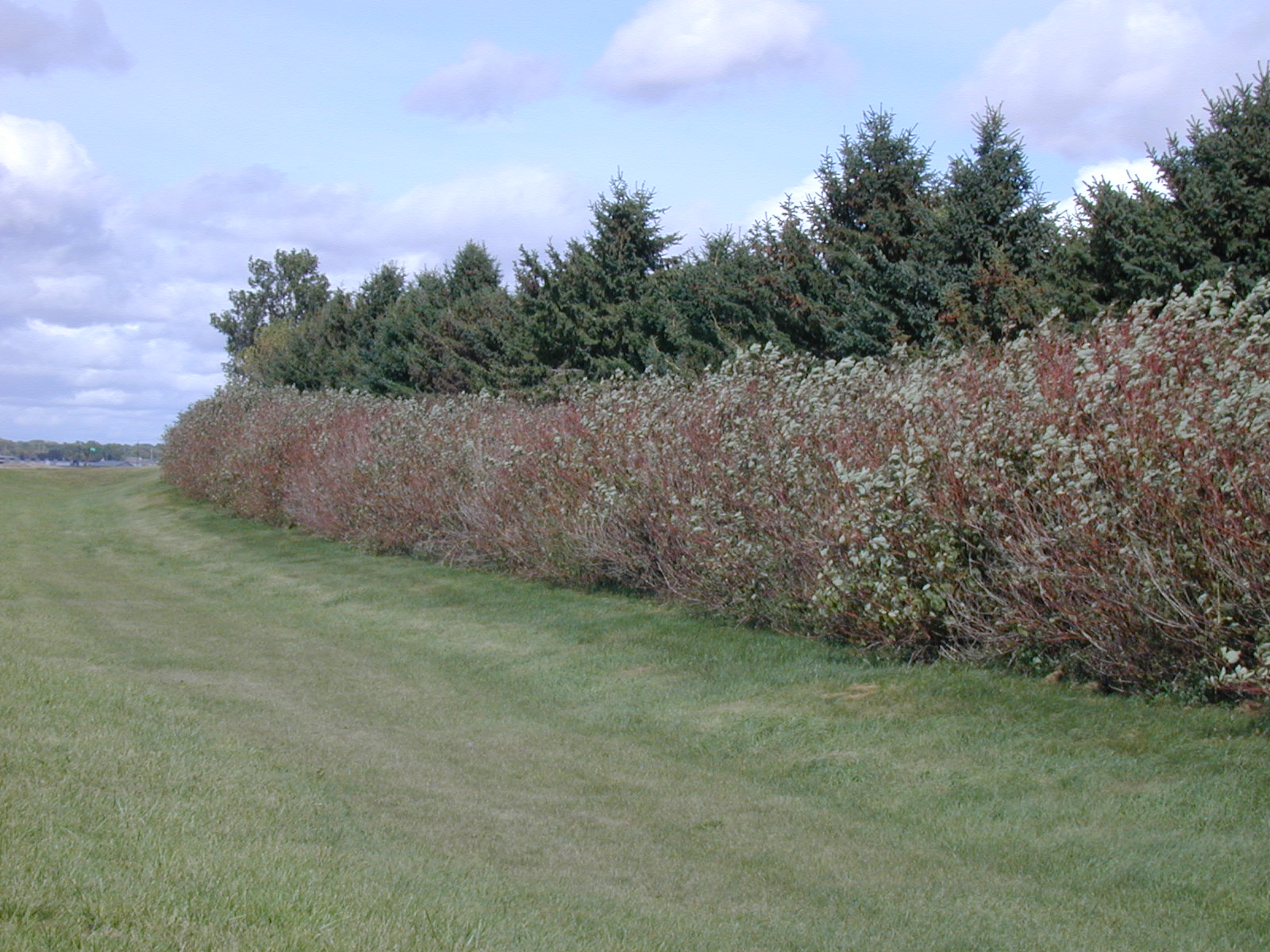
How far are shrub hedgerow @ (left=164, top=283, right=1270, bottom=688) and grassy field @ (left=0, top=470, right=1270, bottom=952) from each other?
50cm

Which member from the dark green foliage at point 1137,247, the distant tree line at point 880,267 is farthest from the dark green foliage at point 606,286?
the dark green foliage at point 1137,247

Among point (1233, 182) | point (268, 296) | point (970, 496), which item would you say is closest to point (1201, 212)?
point (1233, 182)

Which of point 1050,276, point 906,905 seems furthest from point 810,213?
point 906,905

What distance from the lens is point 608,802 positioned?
7562mm

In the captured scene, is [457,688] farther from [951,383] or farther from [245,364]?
[245,364]

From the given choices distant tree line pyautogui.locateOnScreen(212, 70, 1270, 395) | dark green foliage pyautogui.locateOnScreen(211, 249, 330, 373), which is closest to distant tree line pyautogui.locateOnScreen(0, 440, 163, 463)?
dark green foliage pyautogui.locateOnScreen(211, 249, 330, 373)

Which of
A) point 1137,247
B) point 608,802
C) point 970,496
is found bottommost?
point 608,802

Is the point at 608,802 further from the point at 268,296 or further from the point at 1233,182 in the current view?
the point at 268,296

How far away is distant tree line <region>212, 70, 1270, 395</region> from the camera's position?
53.3ft

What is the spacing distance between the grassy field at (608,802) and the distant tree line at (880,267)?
14.6ft

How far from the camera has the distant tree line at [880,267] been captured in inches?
639

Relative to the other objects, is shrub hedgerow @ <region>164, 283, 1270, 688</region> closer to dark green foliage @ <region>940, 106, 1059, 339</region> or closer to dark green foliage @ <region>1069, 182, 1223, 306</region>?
dark green foliage @ <region>1069, 182, 1223, 306</region>

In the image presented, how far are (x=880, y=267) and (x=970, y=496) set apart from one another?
41.4 ft

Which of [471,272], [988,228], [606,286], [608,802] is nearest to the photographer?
[608,802]
